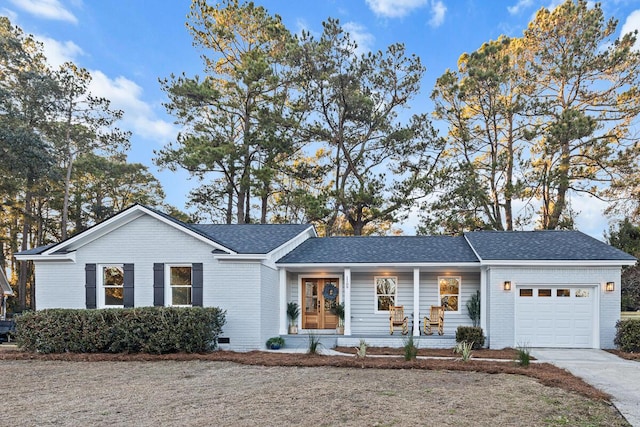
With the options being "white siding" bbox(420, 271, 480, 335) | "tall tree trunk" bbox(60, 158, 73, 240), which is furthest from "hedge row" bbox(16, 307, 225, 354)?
"tall tree trunk" bbox(60, 158, 73, 240)

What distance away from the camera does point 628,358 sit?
11.7 m

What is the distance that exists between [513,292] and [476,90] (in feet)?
47.2

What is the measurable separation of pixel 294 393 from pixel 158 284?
7171 mm

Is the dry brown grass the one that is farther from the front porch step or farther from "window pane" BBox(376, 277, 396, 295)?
"window pane" BBox(376, 277, 396, 295)

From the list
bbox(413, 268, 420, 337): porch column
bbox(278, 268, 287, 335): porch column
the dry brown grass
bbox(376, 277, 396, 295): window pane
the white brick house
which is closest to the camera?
the dry brown grass

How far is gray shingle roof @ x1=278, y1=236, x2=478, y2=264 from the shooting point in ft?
48.6

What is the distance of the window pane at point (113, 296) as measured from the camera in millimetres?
13578

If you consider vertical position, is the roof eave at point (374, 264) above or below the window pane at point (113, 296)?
above

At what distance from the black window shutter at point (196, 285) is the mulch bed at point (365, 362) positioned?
1625 mm

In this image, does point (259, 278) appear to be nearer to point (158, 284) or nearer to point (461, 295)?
point (158, 284)

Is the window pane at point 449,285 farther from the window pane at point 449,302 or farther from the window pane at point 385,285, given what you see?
the window pane at point 385,285

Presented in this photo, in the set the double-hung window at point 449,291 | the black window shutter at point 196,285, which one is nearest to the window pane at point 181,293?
the black window shutter at point 196,285

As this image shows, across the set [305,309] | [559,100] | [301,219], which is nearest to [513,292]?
[305,309]

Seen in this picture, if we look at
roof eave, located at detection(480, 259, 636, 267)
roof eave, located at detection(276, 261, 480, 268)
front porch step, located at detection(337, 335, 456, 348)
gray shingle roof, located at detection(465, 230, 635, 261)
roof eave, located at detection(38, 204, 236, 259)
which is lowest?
front porch step, located at detection(337, 335, 456, 348)
